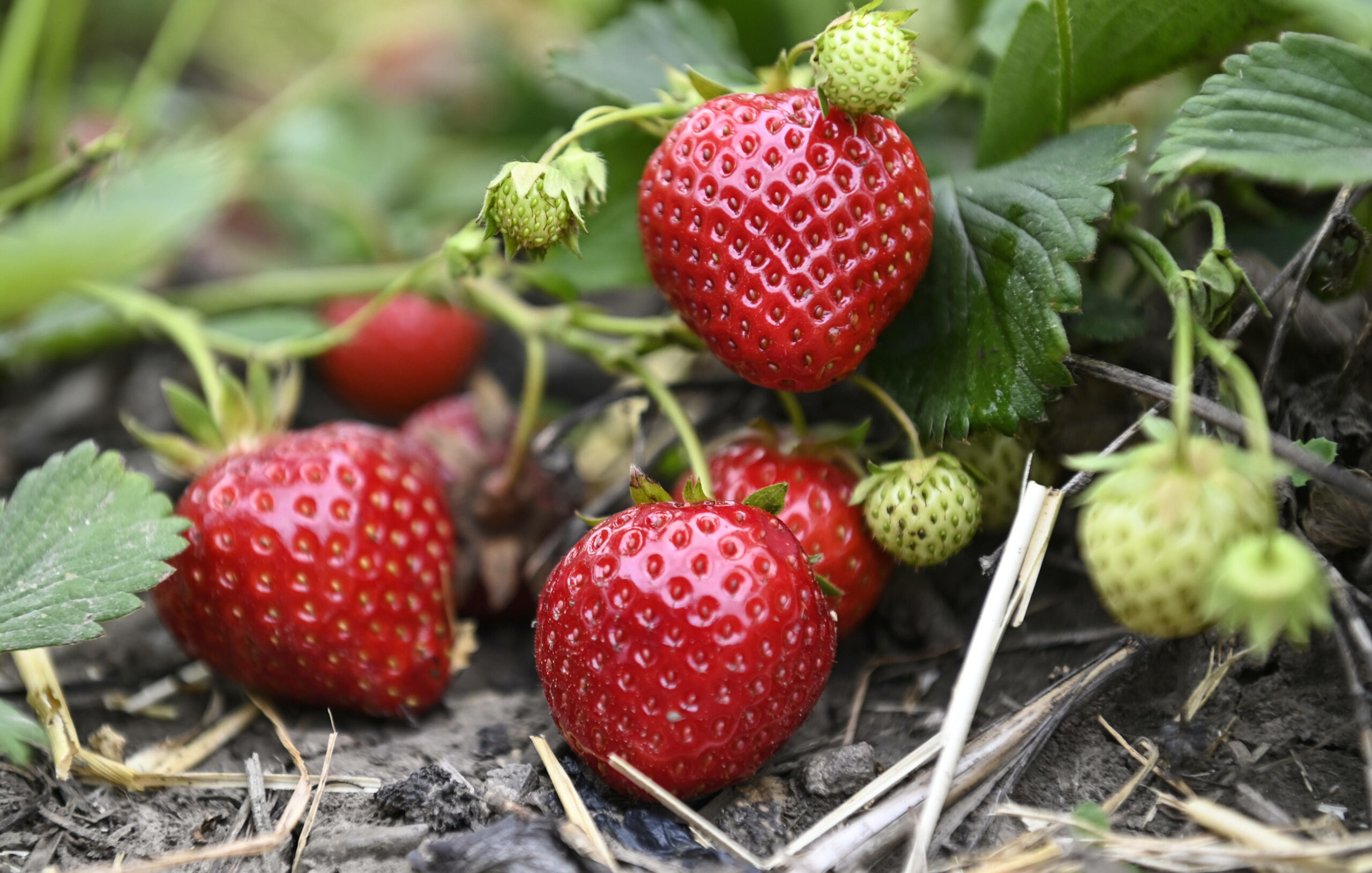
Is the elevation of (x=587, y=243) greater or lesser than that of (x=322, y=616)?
greater

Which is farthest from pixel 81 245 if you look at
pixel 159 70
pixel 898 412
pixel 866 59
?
pixel 159 70

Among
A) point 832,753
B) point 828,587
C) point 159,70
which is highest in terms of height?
point 159,70

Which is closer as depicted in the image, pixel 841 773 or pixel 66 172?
pixel 841 773

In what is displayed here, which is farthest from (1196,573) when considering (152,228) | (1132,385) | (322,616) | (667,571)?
(322,616)

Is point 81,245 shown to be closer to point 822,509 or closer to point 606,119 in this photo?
point 606,119

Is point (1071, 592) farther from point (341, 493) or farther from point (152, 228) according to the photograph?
point (152, 228)

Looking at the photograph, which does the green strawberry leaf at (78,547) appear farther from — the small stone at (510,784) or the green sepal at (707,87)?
the green sepal at (707,87)

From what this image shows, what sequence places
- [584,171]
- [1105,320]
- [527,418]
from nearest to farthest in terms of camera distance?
[584,171], [1105,320], [527,418]

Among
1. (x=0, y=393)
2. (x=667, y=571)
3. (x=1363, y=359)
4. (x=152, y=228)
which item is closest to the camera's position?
(x=152, y=228)
